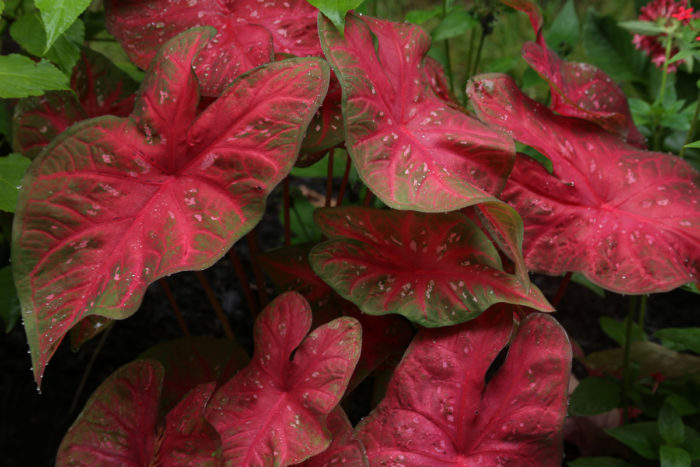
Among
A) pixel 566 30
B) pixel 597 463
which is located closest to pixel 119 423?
pixel 597 463

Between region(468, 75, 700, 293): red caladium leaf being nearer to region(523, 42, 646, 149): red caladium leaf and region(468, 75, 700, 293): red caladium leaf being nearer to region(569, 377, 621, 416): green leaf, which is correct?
region(523, 42, 646, 149): red caladium leaf

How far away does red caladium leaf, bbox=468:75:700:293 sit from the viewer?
2.91 ft

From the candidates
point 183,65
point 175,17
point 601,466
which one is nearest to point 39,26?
point 175,17

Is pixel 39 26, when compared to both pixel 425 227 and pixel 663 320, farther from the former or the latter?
pixel 663 320

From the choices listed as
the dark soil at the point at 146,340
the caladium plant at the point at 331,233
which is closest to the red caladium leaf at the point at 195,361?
the caladium plant at the point at 331,233

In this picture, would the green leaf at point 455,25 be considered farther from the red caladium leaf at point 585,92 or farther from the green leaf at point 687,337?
the green leaf at point 687,337

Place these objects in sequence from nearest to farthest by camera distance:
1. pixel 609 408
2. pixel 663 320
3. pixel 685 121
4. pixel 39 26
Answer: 1. pixel 39 26
2. pixel 609 408
3. pixel 685 121
4. pixel 663 320

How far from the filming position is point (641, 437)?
0.99 meters

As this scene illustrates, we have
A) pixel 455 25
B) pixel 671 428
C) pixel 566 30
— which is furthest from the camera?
pixel 566 30

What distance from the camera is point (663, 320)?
158 centimetres

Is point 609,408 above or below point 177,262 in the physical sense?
below

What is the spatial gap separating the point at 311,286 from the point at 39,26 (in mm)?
594

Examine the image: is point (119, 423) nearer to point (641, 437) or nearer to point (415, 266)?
point (415, 266)

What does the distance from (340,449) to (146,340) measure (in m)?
0.77
